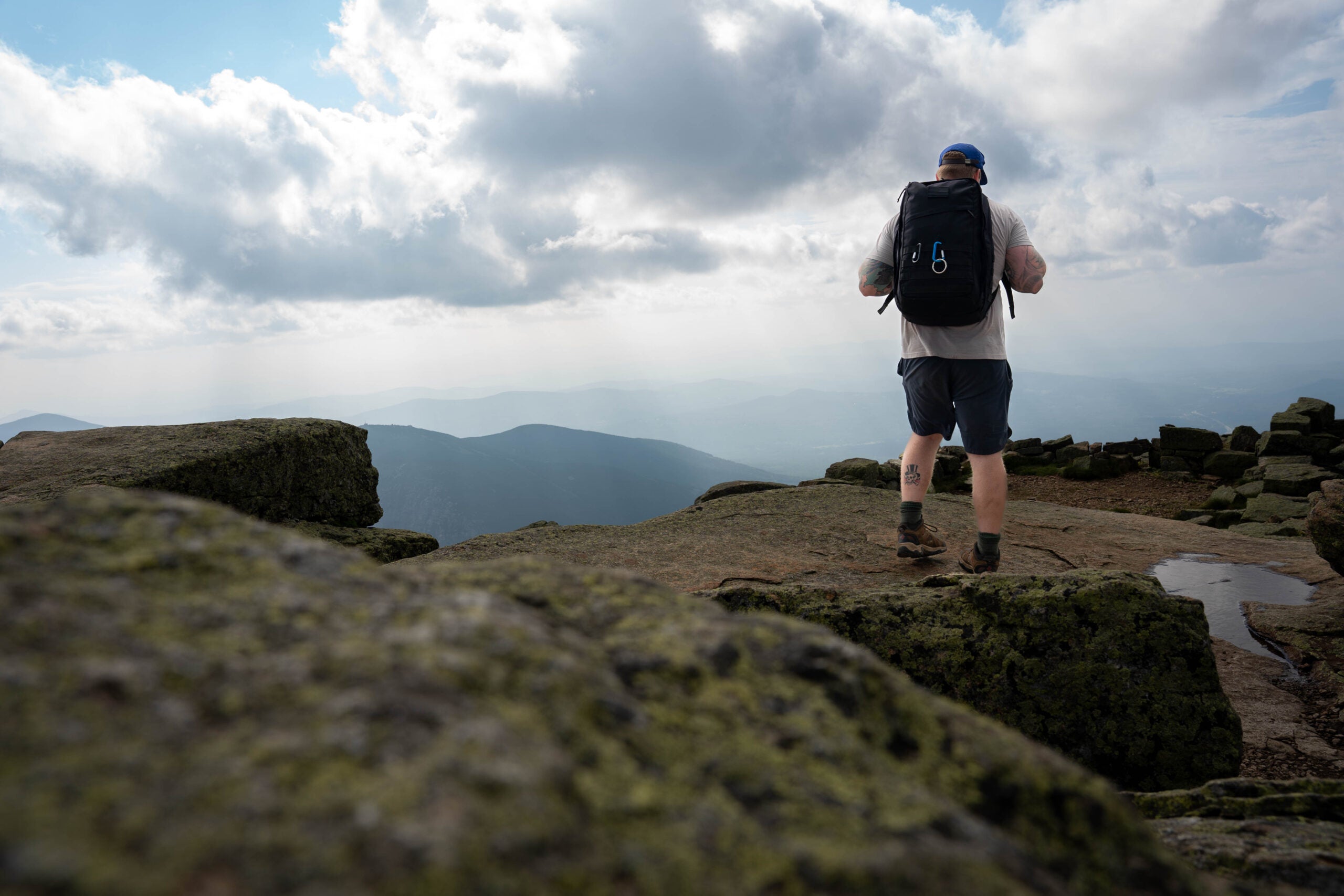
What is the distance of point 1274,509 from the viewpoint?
12672 millimetres

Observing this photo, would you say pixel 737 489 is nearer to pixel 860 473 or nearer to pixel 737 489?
pixel 737 489

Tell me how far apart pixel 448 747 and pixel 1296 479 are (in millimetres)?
17850

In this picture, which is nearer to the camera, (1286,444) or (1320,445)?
(1320,445)

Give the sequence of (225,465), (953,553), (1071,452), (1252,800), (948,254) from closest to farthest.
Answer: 1. (1252,800)
2. (948,254)
3. (225,465)
4. (953,553)
5. (1071,452)

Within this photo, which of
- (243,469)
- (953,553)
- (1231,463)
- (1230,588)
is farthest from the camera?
(1231,463)

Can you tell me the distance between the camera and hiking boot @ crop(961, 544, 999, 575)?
5984 millimetres

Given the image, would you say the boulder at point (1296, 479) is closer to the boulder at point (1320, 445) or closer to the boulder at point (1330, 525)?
the boulder at point (1320, 445)

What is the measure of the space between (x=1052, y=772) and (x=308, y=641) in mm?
1454

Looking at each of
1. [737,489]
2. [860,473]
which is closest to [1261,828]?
[737,489]

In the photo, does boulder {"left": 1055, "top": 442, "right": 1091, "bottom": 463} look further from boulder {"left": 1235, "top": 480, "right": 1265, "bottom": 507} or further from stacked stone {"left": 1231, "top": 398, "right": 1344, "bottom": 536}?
boulder {"left": 1235, "top": 480, "right": 1265, "bottom": 507}

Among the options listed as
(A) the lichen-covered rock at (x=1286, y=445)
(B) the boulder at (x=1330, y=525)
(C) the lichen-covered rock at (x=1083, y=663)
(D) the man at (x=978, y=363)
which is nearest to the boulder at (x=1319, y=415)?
(A) the lichen-covered rock at (x=1286, y=445)

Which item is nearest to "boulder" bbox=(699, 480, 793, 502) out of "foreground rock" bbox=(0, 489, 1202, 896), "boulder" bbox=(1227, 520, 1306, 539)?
"boulder" bbox=(1227, 520, 1306, 539)

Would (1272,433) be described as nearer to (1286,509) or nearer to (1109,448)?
(1109,448)

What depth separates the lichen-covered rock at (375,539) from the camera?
733cm
